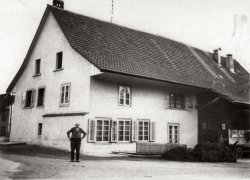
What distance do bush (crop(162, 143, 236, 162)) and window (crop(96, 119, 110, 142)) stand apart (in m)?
3.70

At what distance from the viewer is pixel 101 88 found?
757 inches

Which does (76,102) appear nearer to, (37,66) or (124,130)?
(124,130)

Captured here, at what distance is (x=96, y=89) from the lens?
18969 mm

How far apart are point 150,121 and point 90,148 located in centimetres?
460

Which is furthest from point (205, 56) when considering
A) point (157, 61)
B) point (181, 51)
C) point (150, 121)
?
point (150, 121)

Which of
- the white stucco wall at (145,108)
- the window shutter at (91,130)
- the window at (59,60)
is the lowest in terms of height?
the window shutter at (91,130)

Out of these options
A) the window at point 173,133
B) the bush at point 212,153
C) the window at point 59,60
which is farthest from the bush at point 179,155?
the window at point 59,60

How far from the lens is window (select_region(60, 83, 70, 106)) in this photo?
2017cm

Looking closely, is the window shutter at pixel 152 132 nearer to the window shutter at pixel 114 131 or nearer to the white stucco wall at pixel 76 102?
the white stucco wall at pixel 76 102

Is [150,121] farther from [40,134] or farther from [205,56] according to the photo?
[205,56]

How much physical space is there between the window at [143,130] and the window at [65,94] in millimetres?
4498

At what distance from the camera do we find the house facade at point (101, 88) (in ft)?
62.3

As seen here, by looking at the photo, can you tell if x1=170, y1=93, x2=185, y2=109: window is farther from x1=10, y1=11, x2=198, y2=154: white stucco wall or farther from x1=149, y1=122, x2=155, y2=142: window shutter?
x1=149, y1=122, x2=155, y2=142: window shutter

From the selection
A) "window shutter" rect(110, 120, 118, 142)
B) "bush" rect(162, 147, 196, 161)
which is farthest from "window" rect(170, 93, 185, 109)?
"bush" rect(162, 147, 196, 161)
